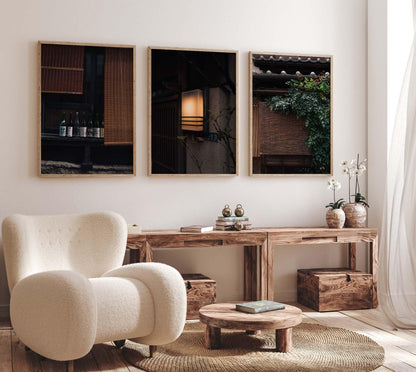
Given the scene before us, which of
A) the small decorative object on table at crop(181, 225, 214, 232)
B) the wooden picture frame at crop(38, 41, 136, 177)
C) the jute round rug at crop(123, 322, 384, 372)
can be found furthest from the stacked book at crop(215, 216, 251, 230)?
the jute round rug at crop(123, 322, 384, 372)

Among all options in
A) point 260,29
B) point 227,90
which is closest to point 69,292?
point 227,90

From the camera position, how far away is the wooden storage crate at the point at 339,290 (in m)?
4.45

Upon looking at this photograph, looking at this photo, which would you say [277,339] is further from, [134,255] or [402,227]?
[134,255]

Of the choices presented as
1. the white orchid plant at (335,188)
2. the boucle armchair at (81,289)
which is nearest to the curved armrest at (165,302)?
the boucle armchair at (81,289)

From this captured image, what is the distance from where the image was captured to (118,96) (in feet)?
14.7

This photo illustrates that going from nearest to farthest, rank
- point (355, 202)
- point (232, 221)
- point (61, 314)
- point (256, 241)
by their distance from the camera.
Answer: point (61, 314) → point (256, 241) → point (232, 221) → point (355, 202)

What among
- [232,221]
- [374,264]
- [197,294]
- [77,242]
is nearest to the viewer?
[77,242]

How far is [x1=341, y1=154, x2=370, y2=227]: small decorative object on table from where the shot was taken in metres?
4.67

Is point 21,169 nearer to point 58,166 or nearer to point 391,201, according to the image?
point 58,166

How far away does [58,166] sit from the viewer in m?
4.37

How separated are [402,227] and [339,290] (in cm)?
87

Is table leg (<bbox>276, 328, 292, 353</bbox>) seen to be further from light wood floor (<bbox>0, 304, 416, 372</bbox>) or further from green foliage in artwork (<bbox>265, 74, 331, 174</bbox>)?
green foliage in artwork (<bbox>265, 74, 331, 174</bbox>)

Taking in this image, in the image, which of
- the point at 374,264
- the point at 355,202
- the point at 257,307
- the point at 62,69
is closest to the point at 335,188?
the point at 355,202

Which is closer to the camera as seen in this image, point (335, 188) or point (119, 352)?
point (119, 352)
